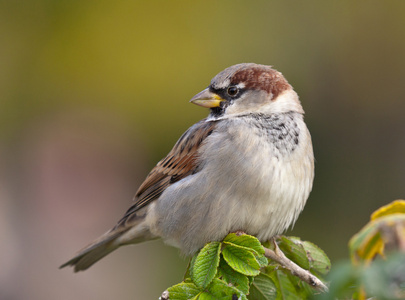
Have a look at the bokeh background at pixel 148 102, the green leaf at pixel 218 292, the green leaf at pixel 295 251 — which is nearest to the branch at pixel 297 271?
the green leaf at pixel 295 251

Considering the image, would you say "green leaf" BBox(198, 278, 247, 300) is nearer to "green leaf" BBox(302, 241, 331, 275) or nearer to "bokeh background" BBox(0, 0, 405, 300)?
"green leaf" BBox(302, 241, 331, 275)

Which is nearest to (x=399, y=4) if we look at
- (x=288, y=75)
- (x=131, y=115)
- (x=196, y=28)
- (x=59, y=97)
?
(x=288, y=75)

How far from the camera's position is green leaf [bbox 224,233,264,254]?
1.29 metres

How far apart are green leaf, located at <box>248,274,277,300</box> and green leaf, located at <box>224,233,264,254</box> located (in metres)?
0.11

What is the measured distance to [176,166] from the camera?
2.04 m

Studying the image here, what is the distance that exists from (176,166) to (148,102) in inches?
85.0

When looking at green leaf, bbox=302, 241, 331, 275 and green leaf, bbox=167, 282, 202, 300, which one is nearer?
green leaf, bbox=167, 282, 202, 300

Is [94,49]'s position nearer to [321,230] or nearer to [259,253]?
[321,230]

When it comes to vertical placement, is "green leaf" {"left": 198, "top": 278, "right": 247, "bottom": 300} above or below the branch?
above

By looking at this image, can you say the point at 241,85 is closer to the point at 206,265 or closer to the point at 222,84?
the point at 222,84

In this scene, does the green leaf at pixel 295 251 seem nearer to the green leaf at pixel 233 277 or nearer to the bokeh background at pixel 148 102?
the green leaf at pixel 233 277

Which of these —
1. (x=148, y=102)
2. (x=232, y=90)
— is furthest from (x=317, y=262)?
(x=148, y=102)

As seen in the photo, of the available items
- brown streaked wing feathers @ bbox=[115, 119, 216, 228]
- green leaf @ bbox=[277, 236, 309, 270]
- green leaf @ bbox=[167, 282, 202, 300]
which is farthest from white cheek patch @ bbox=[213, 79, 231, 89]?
green leaf @ bbox=[167, 282, 202, 300]

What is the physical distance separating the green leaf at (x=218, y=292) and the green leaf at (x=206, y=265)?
1 centimetres
